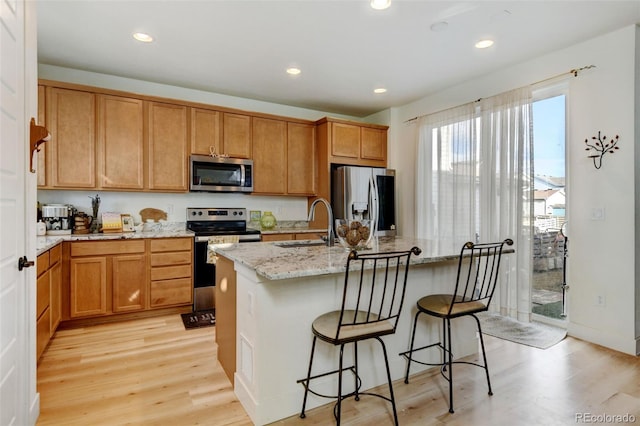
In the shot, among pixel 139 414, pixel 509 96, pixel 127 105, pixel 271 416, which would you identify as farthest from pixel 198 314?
pixel 509 96

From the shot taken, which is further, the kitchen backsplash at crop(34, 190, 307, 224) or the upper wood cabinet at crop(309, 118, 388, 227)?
the upper wood cabinet at crop(309, 118, 388, 227)

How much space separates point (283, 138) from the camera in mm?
4773

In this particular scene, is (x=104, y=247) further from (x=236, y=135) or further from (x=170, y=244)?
(x=236, y=135)

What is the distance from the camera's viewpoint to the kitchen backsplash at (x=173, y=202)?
3.84m

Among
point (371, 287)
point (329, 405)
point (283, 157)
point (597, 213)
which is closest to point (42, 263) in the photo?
point (329, 405)

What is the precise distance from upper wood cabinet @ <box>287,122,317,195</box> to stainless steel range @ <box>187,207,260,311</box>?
81 centimetres

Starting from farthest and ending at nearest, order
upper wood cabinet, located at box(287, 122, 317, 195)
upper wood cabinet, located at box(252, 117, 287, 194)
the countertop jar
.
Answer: upper wood cabinet, located at box(287, 122, 317, 195) → the countertop jar → upper wood cabinet, located at box(252, 117, 287, 194)

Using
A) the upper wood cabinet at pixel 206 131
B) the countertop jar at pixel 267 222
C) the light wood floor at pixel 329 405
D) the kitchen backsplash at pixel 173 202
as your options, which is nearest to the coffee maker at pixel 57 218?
the kitchen backsplash at pixel 173 202

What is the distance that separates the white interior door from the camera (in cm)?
144

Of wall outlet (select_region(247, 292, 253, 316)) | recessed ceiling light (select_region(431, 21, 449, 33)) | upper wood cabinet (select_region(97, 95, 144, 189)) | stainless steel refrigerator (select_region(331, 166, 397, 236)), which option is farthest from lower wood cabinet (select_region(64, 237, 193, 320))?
recessed ceiling light (select_region(431, 21, 449, 33))

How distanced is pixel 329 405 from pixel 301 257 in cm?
89

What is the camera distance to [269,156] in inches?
184

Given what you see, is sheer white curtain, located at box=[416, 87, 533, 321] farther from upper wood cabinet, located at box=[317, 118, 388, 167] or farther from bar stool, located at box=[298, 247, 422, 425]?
bar stool, located at box=[298, 247, 422, 425]

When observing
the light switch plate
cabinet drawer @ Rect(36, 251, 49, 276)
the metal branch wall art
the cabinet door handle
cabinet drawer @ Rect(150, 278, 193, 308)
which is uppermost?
the metal branch wall art
